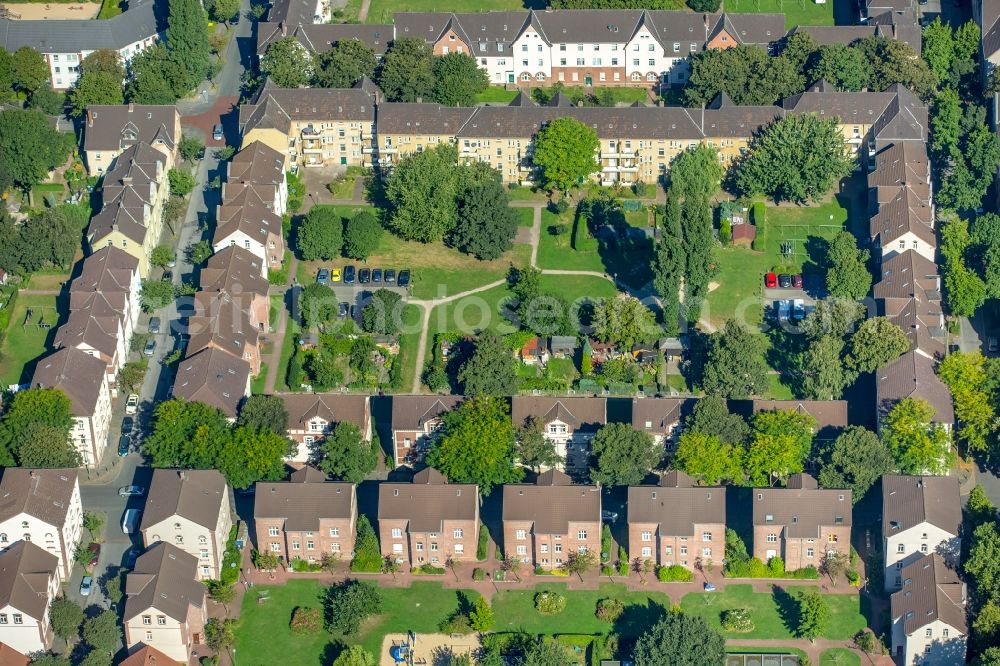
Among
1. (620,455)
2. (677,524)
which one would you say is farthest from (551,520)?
(677,524)

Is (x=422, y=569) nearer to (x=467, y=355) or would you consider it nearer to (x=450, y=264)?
(x=467, y=355)

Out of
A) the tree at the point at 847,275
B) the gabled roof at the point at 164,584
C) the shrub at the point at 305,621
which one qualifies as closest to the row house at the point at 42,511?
the gabled roof at the point at 164,584

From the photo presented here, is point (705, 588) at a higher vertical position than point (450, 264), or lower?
lower

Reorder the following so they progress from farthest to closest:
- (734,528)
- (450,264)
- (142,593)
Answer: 1. (450,264)
2. (734,528)
3. (142,593)

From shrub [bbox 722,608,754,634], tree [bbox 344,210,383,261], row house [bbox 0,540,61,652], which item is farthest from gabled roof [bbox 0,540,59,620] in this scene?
shrub [bbox 722,608,754,634]

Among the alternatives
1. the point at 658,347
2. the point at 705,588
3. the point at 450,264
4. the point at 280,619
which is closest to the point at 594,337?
the point at 658,347

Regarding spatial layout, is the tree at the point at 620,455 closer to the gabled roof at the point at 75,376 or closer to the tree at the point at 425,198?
the tree at the point at 425,198
